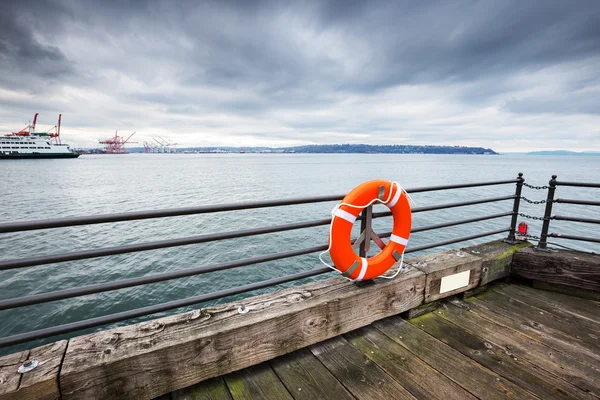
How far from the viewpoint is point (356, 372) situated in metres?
1.75

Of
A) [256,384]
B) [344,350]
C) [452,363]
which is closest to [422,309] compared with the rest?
[452,363]

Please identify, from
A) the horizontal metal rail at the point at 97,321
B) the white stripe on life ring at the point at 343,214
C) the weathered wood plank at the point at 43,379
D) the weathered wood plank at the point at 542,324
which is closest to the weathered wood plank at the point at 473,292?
the weathered wood plank at the point at 542,324

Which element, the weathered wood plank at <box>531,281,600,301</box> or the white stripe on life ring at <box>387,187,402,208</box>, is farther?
the weathered wood plank at <box>531,281,600,301</box>

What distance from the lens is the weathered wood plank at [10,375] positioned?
1.22 meters

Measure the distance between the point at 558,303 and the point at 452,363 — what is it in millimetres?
1486

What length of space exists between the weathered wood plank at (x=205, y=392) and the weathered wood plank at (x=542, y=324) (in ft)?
6.73

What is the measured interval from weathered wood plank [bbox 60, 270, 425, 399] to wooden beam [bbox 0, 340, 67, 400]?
0.13 feet

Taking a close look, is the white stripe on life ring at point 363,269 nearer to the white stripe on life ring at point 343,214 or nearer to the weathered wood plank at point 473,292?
the white stripe on life ring at point 343,214

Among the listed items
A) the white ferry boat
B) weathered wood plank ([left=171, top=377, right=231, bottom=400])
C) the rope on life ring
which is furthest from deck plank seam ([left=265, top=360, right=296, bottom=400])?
the white ferry boat

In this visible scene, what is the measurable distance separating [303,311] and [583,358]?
1829mm

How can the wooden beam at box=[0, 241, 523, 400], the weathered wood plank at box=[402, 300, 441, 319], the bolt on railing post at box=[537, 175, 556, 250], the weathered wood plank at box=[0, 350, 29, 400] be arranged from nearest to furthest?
the weathered wood plank at box=[0, 350, 29, 400], the wooden beam at box=[0, 241, 523, 400], the weathered wood plank at box=[402, 300, 441, 319], the bolt on railing post at box=[537, 175, 556, 250]

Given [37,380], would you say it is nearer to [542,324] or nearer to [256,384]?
[256,384]

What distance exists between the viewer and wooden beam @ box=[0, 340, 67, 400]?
4.06ft

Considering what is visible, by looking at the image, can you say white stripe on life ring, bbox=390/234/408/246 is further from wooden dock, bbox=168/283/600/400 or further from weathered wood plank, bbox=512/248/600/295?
weathered wood plank, bbox=512/248/600/295
